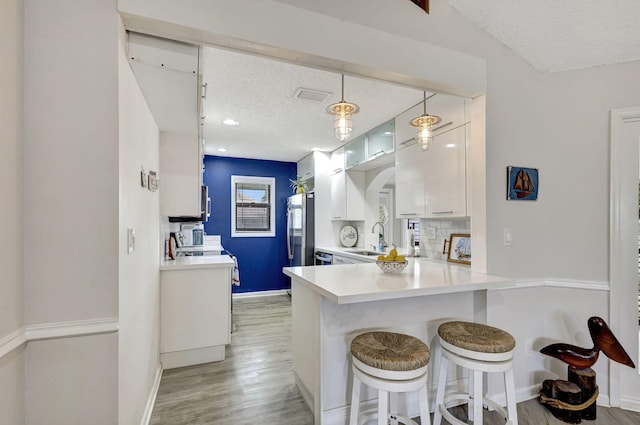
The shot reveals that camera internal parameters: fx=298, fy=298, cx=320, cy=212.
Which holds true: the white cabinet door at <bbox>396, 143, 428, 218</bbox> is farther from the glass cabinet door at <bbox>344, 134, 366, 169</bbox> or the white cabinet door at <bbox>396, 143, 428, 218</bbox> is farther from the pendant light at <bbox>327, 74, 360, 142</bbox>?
the pendant light at <bbox>327, 74, 360, 142</bbox>

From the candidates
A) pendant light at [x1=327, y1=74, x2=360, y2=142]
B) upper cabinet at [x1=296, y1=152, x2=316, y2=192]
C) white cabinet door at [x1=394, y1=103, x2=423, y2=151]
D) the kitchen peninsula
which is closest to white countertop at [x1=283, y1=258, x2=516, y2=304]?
the kitchen peninsula

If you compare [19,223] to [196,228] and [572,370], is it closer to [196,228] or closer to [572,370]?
[572,370]

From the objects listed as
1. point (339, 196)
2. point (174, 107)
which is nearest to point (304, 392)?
point (174, 107)

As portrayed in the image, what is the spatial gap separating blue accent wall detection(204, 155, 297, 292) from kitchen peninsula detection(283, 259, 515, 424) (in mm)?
3420

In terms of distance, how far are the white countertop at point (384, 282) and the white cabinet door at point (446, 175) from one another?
0.57 m

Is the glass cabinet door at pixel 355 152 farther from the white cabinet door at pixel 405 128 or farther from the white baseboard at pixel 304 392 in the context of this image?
the white baseboard at pixel 304 392

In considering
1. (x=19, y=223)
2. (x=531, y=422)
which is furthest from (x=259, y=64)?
(x=531, y=422)

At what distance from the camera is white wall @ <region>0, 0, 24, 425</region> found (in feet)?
3.20

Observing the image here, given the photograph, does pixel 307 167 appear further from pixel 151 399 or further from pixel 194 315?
pixel 151 399

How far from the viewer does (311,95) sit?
2670mm

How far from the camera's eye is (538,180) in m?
2.16

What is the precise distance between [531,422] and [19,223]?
287 centimetres

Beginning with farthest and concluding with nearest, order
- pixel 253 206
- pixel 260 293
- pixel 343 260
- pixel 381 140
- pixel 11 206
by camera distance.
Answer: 1. pixel 253 206
2. pixel 260 293
3. pixel 343 260
4. pixel 381 140
5. pixel 11 206

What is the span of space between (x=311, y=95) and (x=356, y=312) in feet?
6.18
